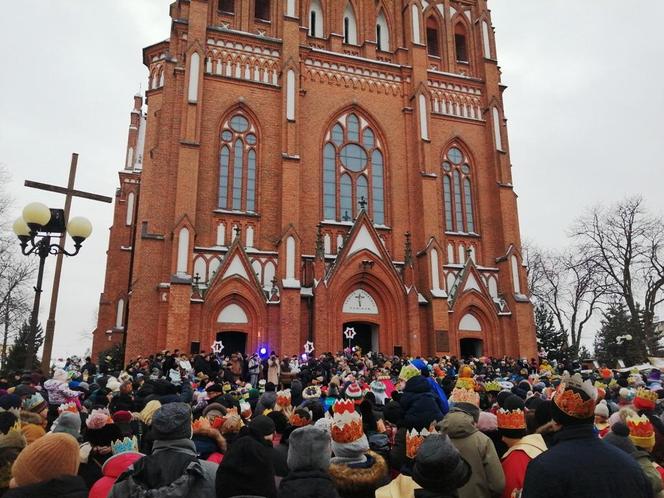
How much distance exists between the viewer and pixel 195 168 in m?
24.0

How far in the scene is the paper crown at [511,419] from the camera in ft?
14.3

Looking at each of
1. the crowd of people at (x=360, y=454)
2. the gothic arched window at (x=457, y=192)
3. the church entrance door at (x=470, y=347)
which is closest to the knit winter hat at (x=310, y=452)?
the crowd of people at (x=360, y=454)

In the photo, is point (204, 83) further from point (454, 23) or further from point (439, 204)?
point (454, 23)

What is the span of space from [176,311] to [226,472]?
20.0 m

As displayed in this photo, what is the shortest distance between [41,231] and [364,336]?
1962cm

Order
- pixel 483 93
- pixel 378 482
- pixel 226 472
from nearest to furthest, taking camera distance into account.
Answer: pixel 226 472
pixel 378 482
pixel 483 93

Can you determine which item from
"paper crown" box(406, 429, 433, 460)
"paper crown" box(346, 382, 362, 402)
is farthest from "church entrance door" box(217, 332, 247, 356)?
"paper crown" box(406, 429, 433, 460)

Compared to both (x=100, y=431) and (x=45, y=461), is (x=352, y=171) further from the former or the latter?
(x=45, y=461)

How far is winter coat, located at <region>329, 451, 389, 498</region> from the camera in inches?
134

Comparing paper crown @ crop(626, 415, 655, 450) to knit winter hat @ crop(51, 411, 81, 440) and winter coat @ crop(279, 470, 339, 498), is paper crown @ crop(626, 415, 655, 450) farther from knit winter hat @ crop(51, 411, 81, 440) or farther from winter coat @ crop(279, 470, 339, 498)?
knit winter hat @ crop(51, 411, 81, 440)

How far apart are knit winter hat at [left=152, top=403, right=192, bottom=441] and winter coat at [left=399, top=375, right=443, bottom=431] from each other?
206cm

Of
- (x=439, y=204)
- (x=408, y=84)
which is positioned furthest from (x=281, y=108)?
(x=439, y=204)

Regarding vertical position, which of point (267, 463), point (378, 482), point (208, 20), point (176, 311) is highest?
point (208, 20)

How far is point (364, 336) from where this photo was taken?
27156 millimetres
